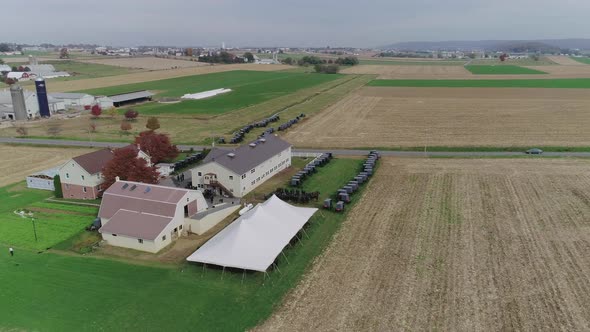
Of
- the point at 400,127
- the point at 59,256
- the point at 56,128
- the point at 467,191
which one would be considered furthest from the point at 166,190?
the point at 56,128

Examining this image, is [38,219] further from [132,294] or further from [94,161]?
[132,294]

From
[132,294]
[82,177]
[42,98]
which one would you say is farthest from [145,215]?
[42,98]

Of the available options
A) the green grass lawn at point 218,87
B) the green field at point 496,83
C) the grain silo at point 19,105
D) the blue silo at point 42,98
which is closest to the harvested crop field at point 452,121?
the green field at point 496,83

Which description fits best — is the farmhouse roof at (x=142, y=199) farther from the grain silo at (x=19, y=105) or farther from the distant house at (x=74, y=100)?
the distant house at (x=74, y=100)

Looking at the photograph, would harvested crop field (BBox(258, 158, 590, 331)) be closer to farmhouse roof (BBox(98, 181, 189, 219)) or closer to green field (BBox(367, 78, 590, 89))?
farmhouse roof (BBox(98, 181, 189, 219))

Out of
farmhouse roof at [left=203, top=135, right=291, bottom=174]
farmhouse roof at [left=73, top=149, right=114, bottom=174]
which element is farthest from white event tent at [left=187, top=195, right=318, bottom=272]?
farmhouse roof at [left=73, top=149, right=114, bottom=174]

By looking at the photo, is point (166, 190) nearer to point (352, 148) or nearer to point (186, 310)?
point (186, 310)

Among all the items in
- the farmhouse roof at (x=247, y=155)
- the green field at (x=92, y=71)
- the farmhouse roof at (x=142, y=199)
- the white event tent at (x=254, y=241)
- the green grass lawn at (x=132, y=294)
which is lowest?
the green grass lawn at (x=132, y=294)
